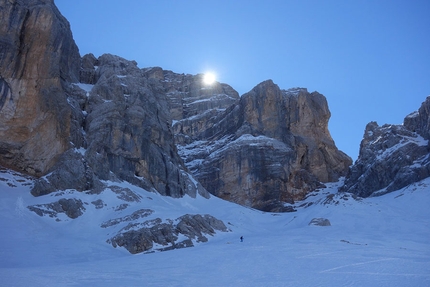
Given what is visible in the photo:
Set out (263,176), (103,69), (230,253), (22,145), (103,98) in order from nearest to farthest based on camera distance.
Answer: (230,253) → (22,145) → (103,98) → (103,69) → (263,176)

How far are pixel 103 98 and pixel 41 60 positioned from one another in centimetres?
1411

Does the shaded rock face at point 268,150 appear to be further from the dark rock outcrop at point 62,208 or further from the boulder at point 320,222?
the dark rock outcrop at point 62,208

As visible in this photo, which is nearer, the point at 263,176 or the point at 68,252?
the point at 68,252

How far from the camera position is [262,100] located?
116 meters

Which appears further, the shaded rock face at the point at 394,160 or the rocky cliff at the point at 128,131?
the shaded rock face at the point at 394,160

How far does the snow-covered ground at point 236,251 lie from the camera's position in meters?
19.1

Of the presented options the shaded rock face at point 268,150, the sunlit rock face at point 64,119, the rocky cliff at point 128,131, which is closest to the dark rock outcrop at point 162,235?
the sunlit rock face at point 64,119

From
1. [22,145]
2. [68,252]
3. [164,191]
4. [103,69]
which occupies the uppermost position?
[103,69]

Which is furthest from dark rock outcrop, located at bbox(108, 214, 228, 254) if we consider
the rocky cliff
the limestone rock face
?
the limestone rock face

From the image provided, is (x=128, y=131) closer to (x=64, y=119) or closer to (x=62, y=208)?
(x=64, y=119)

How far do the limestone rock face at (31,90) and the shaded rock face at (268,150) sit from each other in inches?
1947

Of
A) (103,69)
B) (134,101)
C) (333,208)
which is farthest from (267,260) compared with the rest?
(103,69)

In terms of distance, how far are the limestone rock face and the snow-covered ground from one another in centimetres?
465

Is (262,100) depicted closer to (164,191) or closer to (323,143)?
(323,143)
